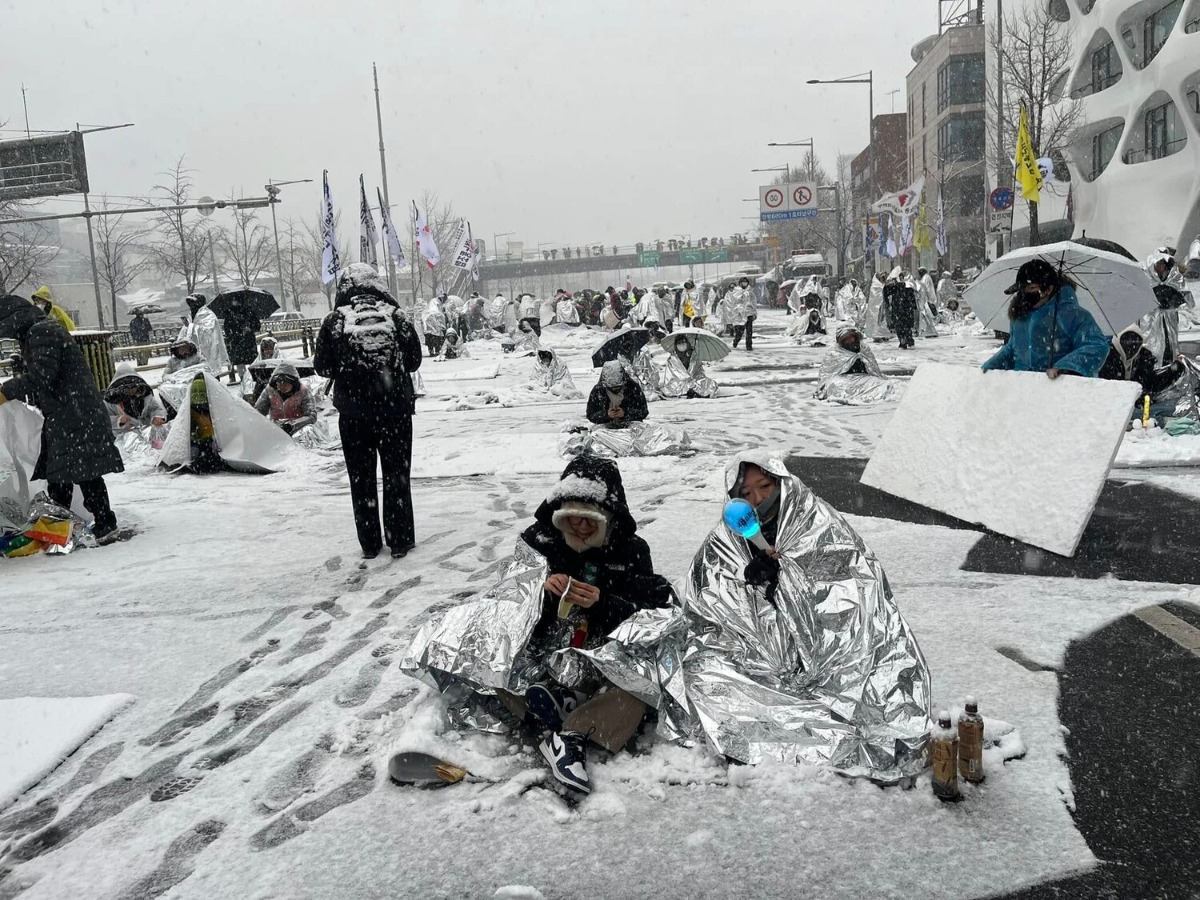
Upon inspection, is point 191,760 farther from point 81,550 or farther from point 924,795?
point 81,550

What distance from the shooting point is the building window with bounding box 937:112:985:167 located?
160ft

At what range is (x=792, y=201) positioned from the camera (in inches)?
2142

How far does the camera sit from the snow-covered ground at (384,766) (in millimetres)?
2607

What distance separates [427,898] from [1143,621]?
337 cm

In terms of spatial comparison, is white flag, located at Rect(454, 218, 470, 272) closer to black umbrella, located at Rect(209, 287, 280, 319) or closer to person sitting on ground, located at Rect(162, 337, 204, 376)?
black umbrella, located at Rect(209, 287, 280, 319)

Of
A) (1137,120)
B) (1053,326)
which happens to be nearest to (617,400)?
(1053,326)

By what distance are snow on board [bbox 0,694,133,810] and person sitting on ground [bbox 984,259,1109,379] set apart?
534 cm

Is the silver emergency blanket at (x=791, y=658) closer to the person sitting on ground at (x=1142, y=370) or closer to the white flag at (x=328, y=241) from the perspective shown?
the person sitting on ground at (x=1142, y=370)

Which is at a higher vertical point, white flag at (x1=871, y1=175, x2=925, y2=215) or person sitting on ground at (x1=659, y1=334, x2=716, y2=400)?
white flag at (x1=871, y1=175, x2=925, y2=215)

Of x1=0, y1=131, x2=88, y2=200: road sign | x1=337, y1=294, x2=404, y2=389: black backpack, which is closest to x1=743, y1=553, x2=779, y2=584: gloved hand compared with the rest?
x1=337, y1=294, x2=404, y2=389: black backpack

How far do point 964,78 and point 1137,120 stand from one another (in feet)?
61.5

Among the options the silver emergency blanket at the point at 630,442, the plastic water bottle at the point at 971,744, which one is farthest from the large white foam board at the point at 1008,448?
the plastic water bottle at the point at 971,744

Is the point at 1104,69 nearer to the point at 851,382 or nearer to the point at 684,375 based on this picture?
the point at 684,375

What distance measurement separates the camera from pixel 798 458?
864 centimetres
